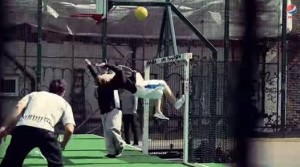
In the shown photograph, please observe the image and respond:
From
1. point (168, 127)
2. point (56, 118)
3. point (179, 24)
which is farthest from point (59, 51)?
point (56, 118)

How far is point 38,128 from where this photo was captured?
239 inches

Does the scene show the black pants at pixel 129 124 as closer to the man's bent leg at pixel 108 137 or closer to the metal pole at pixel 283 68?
the man's bent leg at pixel 108 137

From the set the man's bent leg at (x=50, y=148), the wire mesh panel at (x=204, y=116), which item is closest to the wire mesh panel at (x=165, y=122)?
the wire mesh panel at (x=204, y=116)

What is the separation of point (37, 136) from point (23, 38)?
1073cm

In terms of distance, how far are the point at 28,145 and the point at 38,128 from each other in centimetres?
19

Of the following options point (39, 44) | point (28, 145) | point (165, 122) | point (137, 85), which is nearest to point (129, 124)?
point (165, 122)

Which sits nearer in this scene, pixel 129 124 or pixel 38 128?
pixel 38 128

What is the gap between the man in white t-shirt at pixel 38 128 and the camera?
5.95m

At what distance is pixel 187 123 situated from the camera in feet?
33.9

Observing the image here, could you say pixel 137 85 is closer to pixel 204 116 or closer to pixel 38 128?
pixel 204 116

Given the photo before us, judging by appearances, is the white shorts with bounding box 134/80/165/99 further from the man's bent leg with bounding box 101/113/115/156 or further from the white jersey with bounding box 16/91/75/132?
the white jersey with bounding box 16/91/75/132

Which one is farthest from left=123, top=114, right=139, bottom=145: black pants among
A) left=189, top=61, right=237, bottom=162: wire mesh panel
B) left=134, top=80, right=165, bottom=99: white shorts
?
left=134, top=80, right=165, bottom=99: white shorts

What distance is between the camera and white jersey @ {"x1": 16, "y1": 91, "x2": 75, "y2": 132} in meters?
6.06

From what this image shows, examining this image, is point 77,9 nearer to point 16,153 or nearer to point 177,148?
point 177,148
